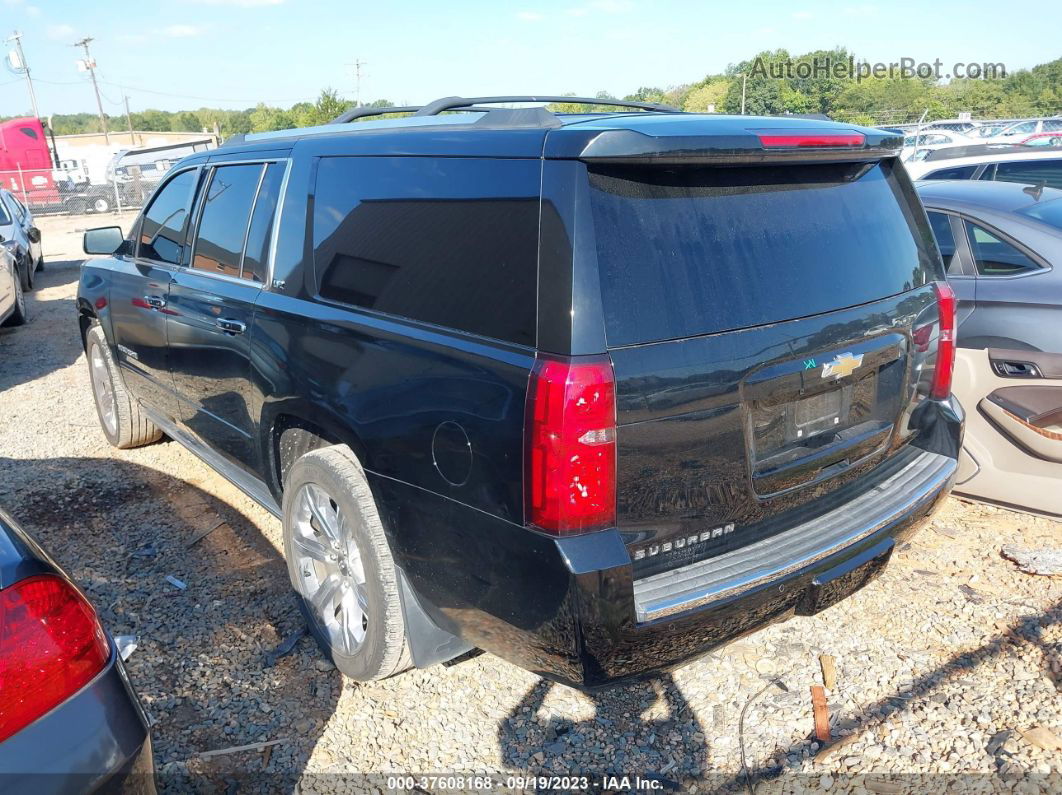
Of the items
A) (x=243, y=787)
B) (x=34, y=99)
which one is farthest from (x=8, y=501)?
(x=34, y=99)

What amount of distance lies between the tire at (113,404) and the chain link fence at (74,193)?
27.6 m

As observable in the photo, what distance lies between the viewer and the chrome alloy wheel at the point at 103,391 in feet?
17.6

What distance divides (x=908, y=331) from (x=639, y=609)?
57.6 inches

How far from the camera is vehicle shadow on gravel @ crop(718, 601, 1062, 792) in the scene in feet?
8.20

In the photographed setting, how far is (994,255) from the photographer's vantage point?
4.22 m

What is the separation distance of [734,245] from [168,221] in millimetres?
3293

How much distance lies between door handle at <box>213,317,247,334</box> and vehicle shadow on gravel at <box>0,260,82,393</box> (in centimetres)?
521

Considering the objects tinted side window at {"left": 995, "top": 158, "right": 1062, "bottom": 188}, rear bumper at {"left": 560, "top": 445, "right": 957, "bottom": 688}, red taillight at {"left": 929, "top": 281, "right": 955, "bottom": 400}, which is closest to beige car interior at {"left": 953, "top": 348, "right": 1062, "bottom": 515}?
red taillight at {"left": 929, "top": 281, "right": 955, "bottom": 400}

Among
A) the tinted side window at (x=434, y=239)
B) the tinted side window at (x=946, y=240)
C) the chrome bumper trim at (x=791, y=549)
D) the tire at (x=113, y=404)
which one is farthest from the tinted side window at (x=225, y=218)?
the tinted side window at (x=946, y=240)

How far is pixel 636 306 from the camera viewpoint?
82.1 inches

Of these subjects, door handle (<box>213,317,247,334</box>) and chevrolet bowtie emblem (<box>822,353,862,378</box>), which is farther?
door handle (<box>213,317,247,334</box>)

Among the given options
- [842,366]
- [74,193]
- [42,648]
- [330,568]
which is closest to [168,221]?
[330,568]

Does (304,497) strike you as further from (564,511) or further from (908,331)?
(908,331)

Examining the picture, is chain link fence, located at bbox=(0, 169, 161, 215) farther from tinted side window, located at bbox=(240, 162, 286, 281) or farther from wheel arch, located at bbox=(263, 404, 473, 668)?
wheel arch, located at bbox=(263, 404, 473, 668)
